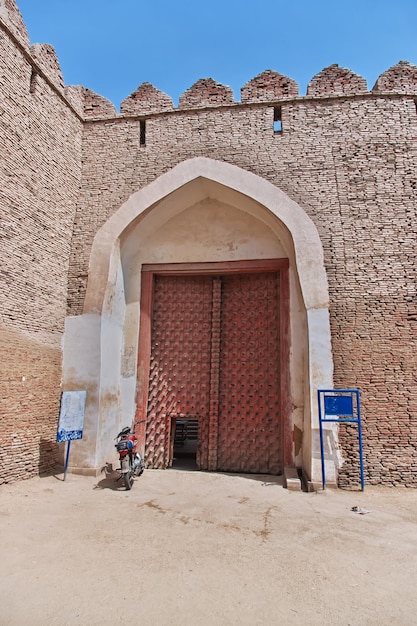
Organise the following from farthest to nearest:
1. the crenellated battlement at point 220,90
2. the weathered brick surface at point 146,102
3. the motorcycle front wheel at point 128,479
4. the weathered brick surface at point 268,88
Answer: the weathered brick surface at point 146,102
the weathered brick surface at point 268,88
the crenellated battlement at point 220,90
the motorcycle front wheel at point 128,479

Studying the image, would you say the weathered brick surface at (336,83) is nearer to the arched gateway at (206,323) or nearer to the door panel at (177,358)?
the arched gateway at (206,323)

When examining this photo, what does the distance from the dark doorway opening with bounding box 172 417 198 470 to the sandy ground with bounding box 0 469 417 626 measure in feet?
6.33

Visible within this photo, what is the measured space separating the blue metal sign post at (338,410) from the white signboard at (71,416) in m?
3.42

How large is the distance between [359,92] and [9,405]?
725cm

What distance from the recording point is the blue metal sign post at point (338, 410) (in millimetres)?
5340

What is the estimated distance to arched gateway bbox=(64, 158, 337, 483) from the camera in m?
6.21

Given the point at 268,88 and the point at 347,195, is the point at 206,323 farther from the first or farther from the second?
the point at 268,88

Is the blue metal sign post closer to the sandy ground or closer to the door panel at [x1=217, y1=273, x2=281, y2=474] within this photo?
the sandy ground

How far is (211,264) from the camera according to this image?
7.18 meters

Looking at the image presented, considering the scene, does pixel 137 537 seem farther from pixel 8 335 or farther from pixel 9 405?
pixel 8 335

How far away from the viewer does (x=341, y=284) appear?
6031 millimetres

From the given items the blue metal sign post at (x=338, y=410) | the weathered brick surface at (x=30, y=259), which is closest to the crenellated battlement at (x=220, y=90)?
the weathered brick surface at (x=30, y=259)

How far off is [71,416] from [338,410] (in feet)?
12.2

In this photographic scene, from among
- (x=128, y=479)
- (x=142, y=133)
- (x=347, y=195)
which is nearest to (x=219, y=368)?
(x=128, y=479)
